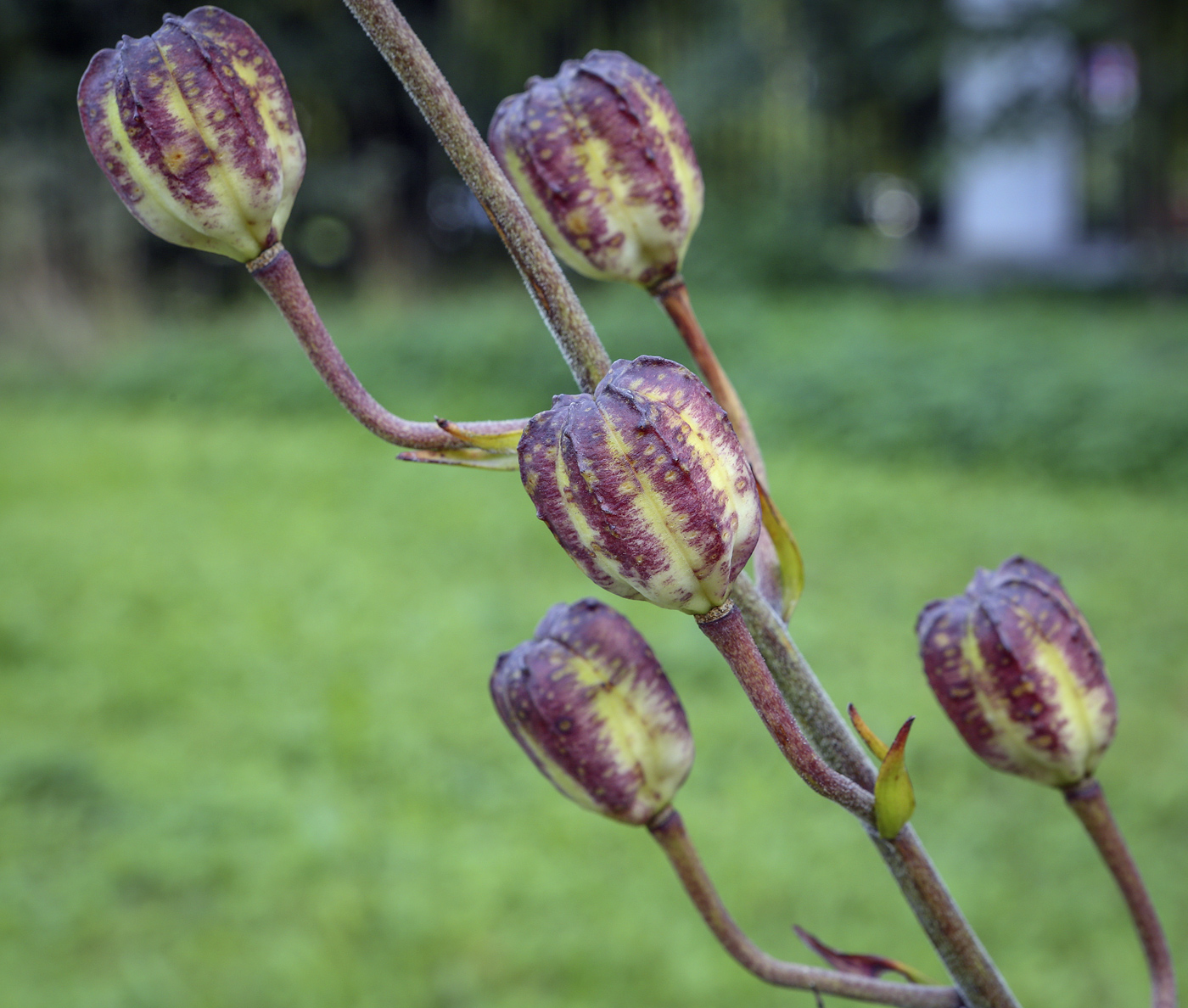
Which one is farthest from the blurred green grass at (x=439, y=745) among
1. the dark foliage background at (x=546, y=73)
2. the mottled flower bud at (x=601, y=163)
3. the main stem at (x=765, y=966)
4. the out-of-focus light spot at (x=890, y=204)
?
the out-of-focus light spot at (x=890, y=204)

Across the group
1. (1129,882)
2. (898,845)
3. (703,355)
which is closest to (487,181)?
(703,355)

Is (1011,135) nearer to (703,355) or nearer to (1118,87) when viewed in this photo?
(1118,87)

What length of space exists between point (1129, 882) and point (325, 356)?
0.39 m

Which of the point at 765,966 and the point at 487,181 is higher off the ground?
the point at 487,181

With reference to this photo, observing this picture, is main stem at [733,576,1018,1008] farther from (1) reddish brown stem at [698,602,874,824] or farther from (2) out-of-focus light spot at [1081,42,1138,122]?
(2) out-of-focus light spot at [1081,42,1138,122]

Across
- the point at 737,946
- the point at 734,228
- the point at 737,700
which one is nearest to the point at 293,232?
the point at 734,228

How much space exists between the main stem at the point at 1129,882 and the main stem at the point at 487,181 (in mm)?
276

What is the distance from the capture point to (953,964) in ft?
1.41

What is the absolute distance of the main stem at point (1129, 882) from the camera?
0.49 metres

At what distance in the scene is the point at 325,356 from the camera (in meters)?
A: 0.43

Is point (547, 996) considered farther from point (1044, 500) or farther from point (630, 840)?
point (1044, 500)

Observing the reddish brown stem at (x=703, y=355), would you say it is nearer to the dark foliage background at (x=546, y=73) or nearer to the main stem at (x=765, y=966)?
the main stem at (x=765, y=966)

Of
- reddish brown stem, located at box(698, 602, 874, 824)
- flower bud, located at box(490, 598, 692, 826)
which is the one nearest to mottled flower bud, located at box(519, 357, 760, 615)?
reddish brown stem, located at box(698, 602, 874, 824)

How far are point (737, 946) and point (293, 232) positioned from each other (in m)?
10.3
